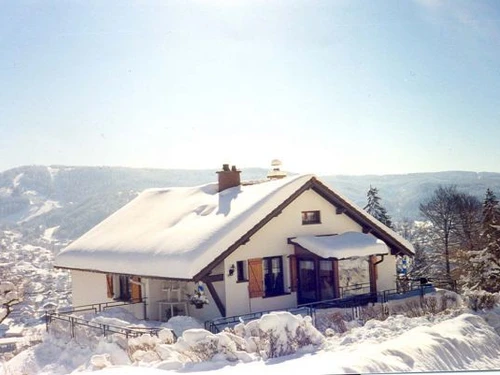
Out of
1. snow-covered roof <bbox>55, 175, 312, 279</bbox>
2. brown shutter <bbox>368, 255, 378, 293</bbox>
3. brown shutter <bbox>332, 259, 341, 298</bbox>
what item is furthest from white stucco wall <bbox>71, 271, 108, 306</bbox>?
brown shutter <bbox>368, 255, 378, 293</bbox>

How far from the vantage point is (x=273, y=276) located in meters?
14.2

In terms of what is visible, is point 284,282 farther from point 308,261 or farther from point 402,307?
point 402,307

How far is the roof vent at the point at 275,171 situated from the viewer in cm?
1836

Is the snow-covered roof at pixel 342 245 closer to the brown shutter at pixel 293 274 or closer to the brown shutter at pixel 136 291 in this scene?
the brown shutter at pixel 293 274

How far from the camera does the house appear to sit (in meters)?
12.8

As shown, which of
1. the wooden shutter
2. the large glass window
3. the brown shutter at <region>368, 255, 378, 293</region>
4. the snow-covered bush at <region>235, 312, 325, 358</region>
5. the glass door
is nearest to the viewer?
the snow-covered bush at <region>235, 312, 325, 358</region>

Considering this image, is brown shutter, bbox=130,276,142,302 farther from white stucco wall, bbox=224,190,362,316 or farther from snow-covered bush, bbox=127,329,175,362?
snow-covered bush, bbox=127,329,175,362

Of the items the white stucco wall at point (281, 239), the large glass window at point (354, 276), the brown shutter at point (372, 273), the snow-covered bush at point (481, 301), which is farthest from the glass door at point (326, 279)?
the snow-covered bush at point (481, 301)

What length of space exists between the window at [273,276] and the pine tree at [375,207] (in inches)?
281

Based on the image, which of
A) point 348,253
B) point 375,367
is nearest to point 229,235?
point 348,253

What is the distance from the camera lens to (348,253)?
13727mm

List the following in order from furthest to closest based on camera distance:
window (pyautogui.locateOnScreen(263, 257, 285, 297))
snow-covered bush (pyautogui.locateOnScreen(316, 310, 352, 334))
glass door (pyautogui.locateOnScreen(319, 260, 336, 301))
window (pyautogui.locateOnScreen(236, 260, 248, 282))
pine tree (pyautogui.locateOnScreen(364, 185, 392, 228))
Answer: pine tree (pyautogui.locateOnScreen(364, 185, 392, 228)), glass door (pyautogui.locateOnScreen(319, 260, 336, 301)), window (pyautogui.locateOnScreen(263, 257, 285, 297)), window (pyautogui.locateOnScreen(236, 260, 248, 282)), snow-covered bush (pyautogui.locateOnScreen(316, 310, 352, 334))

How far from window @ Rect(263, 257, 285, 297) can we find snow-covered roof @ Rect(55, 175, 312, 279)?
1457mm

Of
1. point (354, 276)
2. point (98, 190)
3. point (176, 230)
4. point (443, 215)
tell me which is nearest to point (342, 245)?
point (354, 276)
